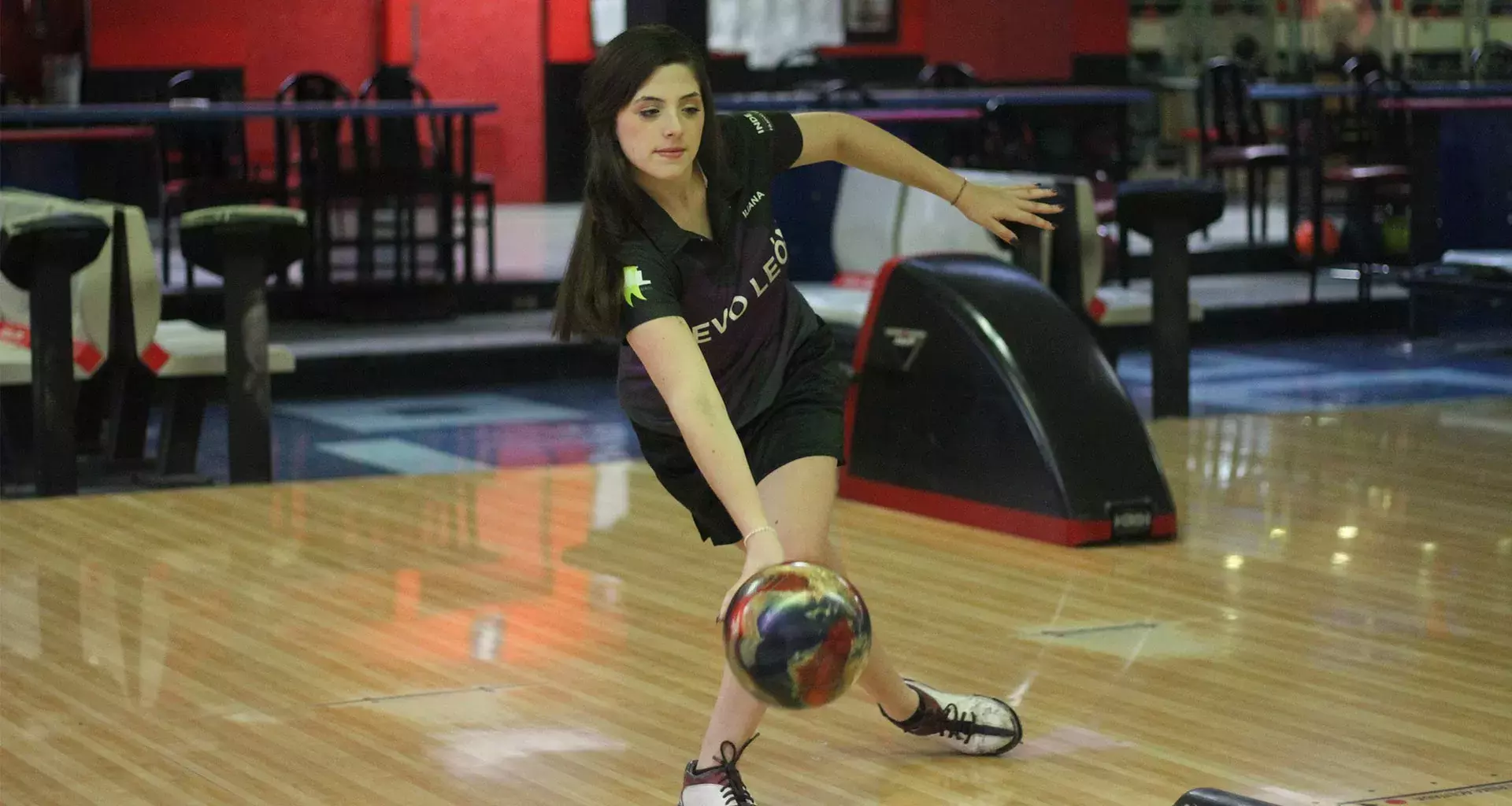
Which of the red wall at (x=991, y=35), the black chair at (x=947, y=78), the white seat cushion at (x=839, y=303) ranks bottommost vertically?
the white seat cushion at (x=839, y=303)

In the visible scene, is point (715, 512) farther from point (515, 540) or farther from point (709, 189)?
point (515, 540)

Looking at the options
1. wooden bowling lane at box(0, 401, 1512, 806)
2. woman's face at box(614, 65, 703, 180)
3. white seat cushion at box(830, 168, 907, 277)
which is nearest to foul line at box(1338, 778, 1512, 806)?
wooden bowling lane at box(0, 401, 1512, 806)

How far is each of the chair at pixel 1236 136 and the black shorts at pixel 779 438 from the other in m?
8.89

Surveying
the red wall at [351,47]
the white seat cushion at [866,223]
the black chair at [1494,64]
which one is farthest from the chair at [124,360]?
the black chair at [1494,64]

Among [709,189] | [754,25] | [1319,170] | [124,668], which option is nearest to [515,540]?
[124,668]

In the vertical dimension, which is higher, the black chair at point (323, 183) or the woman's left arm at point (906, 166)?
the woman's left arm at point (906, 166)

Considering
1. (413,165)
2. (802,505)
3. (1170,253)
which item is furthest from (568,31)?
(802,505)

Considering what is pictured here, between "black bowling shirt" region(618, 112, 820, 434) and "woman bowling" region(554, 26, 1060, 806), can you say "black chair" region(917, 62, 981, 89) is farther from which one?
"black bowling shirt" region(618, 112, 820, 434)

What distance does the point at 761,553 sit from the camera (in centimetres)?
264

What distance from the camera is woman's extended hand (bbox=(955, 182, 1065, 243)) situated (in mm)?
3199

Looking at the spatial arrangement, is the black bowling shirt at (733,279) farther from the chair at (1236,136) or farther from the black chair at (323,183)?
the chair at (1236,136)

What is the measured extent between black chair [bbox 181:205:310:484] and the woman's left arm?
10.1ft

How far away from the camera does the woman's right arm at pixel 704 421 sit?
2.69m

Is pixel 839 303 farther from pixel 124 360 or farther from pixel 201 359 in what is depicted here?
pixel 124 360
